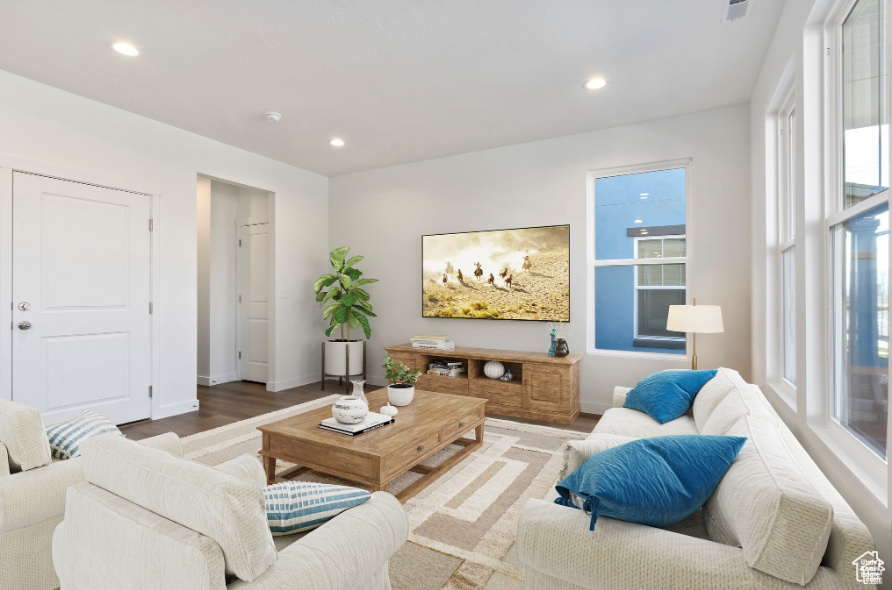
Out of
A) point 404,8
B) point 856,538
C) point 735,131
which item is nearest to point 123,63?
point 404,8

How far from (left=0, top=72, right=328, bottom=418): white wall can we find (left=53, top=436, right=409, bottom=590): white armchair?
3.47 metres

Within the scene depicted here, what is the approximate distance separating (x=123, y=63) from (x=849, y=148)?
13.8 ft

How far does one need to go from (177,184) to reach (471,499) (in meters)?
4.03

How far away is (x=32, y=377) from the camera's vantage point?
3537 millimetres

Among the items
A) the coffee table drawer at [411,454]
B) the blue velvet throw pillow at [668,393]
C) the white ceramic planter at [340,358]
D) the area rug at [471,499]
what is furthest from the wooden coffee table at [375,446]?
the white ceramic planter at [340,358]

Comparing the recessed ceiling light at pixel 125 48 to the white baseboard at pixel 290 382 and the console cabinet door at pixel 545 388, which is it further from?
the console cabinet door at pixel 545 388

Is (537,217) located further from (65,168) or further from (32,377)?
(32,377)

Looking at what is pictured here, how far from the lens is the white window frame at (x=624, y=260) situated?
4.16 m

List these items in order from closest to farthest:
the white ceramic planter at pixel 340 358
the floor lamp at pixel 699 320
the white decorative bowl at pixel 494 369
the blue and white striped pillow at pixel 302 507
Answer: the blue and white striped pillow at pixel 302 507 → the floor lamp at pixel 699 320 → the white decorative bowl at pixel 494 369 → the white ceramic planter at pixel 340 358

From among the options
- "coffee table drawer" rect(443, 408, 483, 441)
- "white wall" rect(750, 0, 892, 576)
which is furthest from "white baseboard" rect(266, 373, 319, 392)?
"white wall" rect(750, 0, 892, 576)

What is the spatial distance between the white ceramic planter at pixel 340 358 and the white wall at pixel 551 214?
0.40 meters

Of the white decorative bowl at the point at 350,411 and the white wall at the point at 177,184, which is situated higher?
the white wall at the point at 177,184

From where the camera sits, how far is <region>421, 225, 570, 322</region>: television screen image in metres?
4.65

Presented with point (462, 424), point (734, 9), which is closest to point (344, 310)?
point (462, 424)
